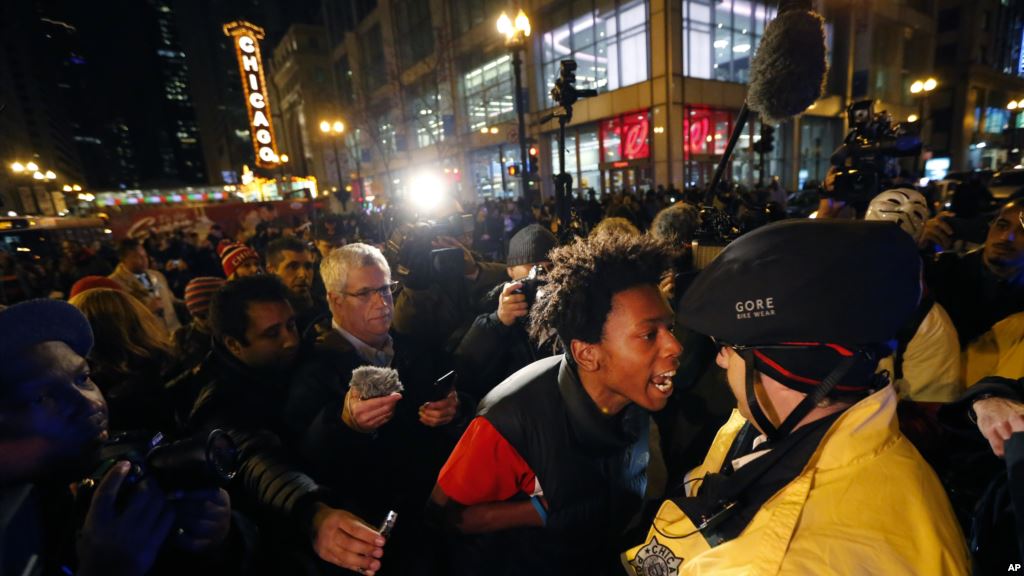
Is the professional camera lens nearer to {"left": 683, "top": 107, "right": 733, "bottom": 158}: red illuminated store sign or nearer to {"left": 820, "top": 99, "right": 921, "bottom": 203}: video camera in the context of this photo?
{"left": 820, "top": 99, "right": 921, "bottom": 203}: video camera

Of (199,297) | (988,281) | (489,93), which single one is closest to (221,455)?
(199,297)

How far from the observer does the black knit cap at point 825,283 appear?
118cm

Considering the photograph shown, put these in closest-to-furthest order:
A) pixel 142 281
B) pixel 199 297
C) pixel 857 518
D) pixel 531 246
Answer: pixel 857 518 → pixel 531 246 → pixel 199 297 → pixel 142 281

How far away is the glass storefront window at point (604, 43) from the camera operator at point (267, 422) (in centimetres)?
2190

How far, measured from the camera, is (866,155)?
14.3 feet

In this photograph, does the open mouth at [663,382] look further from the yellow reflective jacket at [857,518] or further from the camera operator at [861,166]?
the camera operator at [861,166]

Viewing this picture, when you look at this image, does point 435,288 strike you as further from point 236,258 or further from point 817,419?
point 817,419

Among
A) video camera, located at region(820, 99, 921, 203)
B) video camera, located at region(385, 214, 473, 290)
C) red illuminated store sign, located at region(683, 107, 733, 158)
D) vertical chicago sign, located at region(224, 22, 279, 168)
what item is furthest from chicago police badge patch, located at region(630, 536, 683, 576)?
vertical chicago sign, located at region(224, 22, 279, 168)

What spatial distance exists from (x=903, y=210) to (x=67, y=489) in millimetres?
4773

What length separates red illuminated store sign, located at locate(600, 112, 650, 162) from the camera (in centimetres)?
2217

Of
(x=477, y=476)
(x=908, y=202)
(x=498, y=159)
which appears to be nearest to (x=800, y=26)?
(x=908, y=202)

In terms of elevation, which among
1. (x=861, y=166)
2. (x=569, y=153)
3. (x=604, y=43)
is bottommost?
(x=861, y=166)

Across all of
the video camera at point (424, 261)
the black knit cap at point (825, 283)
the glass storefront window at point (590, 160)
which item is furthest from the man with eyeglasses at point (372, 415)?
the glass storefront window at point (590, 160)

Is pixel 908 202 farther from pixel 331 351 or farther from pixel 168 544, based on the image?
pixel 168 544
